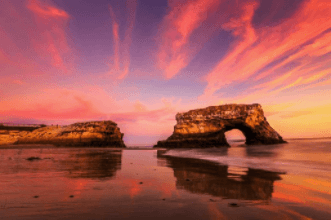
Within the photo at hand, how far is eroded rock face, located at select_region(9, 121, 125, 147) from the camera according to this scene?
5009 cm

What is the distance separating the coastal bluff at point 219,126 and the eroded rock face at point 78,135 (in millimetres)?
14928

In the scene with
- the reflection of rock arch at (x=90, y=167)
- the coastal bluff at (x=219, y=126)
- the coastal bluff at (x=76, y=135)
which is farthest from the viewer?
the coastal bluff at (x=76, y=135)

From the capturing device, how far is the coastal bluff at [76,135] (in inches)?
1970

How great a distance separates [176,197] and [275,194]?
232 centimetres

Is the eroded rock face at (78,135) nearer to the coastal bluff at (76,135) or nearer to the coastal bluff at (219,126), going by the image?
the coastal bluff at (76,135)

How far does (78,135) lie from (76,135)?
0.52 meters

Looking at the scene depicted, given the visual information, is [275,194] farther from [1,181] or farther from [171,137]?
[171,137]

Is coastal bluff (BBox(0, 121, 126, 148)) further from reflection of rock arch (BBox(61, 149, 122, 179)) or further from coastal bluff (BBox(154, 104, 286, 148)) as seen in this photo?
reflection of rock arch (BBox(61, 149, 122, 179))

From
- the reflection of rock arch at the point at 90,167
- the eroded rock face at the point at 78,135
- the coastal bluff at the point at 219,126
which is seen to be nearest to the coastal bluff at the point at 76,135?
A: the eroded rock face at the point at 78,135

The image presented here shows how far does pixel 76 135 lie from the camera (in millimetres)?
50250

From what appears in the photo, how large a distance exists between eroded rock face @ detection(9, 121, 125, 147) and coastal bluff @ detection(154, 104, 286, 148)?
14.9m

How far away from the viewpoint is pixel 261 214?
302cm

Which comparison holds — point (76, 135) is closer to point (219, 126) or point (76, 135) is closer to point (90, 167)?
point (219, 126)

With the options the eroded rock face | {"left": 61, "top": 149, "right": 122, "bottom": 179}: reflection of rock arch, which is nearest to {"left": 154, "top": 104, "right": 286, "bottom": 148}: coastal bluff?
the eroded rock face
